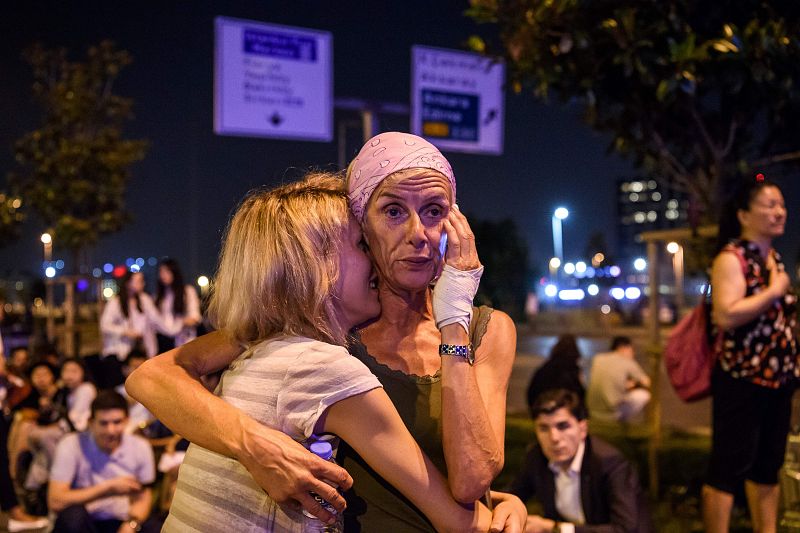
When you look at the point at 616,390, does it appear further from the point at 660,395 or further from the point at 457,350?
the point at 457,350

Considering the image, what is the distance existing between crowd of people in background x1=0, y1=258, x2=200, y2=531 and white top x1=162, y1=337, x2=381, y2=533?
341 cm

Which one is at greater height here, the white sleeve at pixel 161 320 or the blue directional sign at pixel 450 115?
the blue directional sign at pixel 450 115

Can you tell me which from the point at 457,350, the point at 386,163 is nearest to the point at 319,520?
the point at 457,350

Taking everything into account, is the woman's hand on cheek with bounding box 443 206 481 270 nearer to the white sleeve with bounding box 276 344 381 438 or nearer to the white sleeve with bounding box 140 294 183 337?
the white sleeve with bounding box 276 344 381 438

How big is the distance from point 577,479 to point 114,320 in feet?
21.6

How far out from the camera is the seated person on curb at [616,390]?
348 inches

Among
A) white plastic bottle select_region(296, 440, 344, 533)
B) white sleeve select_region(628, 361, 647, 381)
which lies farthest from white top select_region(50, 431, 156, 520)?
white sleeve select_region(628, 361, 647, 381)

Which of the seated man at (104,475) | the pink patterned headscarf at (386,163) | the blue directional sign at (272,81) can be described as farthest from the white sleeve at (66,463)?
the blue directional sign at (272,81)

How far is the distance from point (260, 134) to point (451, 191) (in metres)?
8.64

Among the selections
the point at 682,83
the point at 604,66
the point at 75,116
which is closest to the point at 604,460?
the point at 682,83

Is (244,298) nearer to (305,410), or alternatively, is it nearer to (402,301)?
(305,410)

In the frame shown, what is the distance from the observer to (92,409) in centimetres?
521

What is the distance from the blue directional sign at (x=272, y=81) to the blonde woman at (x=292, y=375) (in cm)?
848

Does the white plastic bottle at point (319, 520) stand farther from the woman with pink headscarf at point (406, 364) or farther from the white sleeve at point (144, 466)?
the white sleeve at point (144, 466)
